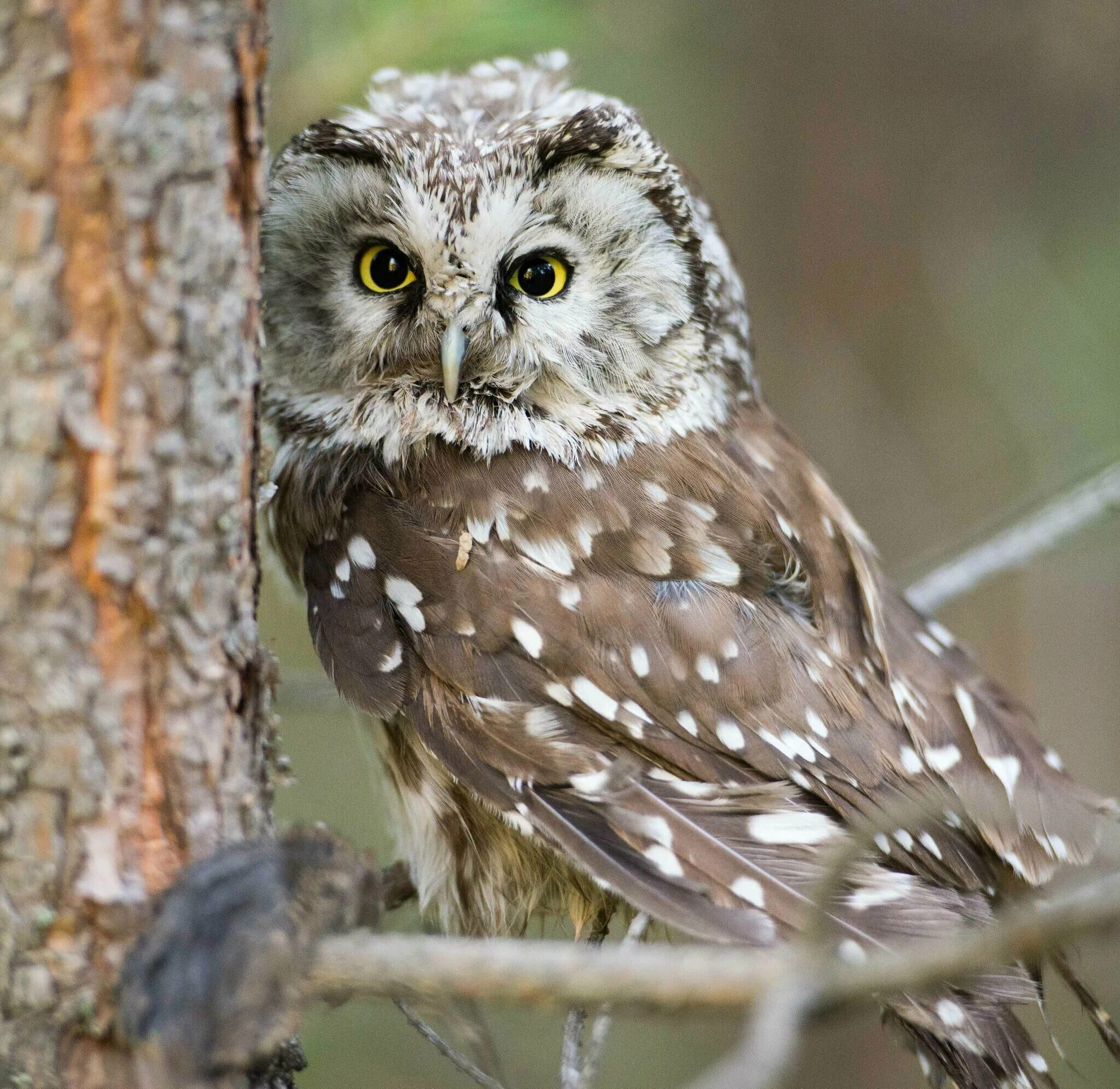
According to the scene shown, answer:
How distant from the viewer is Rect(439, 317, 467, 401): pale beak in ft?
6.30

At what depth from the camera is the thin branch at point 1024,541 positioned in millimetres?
2406

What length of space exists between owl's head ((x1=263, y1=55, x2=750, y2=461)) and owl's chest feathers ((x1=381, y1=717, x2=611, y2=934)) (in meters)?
0.56

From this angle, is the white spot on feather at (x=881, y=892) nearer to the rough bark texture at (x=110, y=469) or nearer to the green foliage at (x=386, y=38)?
the rough bark texture at (x=110, y=469)

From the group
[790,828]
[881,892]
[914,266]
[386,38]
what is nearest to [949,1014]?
[881,892]

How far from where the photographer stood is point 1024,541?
246 cm

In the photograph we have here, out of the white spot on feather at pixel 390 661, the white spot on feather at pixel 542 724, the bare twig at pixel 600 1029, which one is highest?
the white spot on feather at pixel 390 661

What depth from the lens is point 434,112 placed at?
2.18 m

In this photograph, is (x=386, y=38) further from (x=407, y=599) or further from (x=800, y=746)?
(x=800, y=746)

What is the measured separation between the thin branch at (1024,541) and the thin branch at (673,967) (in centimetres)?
161

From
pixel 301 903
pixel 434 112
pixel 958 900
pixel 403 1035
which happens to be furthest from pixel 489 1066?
pixel 403 1035

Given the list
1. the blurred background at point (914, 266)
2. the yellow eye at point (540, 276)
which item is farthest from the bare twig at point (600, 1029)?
the blurred background at point (914, 266)

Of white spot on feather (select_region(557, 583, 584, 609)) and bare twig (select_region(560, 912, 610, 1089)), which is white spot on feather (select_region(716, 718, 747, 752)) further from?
bare twig (select_region(560, 912, 610, 1089))

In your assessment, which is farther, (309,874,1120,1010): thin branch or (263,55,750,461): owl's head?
(263,55,750,461): owl's head

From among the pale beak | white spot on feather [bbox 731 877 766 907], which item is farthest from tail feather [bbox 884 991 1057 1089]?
the pale beak
